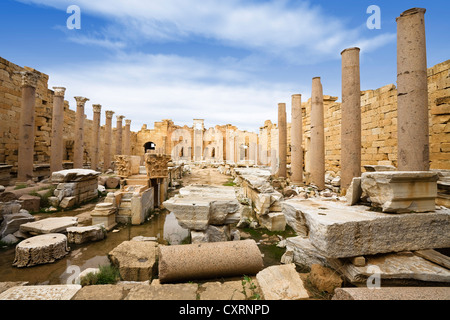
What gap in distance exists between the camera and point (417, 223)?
7.81ft

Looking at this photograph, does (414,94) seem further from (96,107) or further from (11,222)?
(96,107)

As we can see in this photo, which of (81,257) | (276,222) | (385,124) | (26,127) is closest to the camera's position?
(81,257)

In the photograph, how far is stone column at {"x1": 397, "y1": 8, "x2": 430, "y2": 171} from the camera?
4.38 m

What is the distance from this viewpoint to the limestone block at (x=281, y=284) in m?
2.09

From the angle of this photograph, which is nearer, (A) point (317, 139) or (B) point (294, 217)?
(B) point (294, 217)

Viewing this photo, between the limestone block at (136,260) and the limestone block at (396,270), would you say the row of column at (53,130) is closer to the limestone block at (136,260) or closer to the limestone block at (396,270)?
the limestone block at (136,260)

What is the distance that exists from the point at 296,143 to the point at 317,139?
1.77 metres

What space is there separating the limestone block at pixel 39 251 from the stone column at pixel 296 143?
875 centimetres

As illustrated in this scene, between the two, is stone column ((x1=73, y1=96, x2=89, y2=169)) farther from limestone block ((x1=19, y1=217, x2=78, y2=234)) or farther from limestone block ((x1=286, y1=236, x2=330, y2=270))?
limestone block ((x1=286, y1=236, x2=330, y2=270))

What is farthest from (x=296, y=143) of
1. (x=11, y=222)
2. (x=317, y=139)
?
(x=11, y=222)

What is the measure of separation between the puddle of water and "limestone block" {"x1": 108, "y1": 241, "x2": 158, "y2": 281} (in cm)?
49

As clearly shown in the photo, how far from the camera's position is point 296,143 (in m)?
10.5

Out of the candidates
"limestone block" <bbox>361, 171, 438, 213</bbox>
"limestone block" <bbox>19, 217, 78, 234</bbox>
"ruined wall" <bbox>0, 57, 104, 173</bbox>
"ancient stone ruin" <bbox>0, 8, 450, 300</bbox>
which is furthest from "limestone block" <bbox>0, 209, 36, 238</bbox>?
"ruined wall" <bbox>0, 57, 104, 173</bbox>

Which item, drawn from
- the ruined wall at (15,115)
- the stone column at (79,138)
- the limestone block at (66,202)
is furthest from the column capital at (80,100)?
the limestone block at (66,202)
